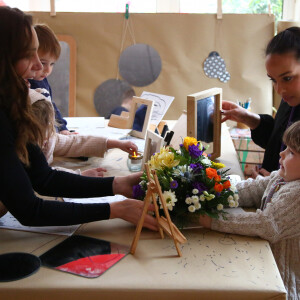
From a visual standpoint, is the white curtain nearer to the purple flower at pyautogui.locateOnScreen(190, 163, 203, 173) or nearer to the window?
the window

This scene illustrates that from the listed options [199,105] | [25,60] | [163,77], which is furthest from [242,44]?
[25,60]

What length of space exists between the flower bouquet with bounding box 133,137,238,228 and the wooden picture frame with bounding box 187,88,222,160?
1.53 ft

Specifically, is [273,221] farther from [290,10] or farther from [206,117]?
[290,10]

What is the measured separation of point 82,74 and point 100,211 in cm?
268

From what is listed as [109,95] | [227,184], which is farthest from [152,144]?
[109,95]

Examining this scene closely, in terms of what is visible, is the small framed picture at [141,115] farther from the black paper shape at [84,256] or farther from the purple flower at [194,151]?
the black paper shape at [84,256]

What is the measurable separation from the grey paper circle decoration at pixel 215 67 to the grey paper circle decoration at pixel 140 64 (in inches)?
16.6

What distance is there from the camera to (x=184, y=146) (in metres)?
1.35

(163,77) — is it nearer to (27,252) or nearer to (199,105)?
(199,105)

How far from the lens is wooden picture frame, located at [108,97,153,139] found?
Answer: 237cm

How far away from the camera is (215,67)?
3.62m

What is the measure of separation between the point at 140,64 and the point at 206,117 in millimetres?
1910

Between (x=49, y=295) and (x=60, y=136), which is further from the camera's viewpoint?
(x=60, y=136)

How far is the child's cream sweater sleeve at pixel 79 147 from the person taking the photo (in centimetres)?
200
